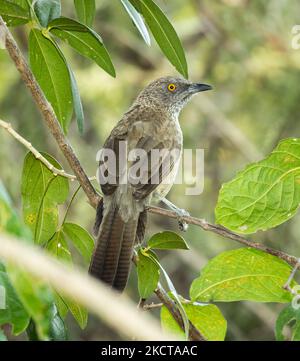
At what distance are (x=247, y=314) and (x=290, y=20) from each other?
3.32 m

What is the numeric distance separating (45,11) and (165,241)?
1228 millimetres

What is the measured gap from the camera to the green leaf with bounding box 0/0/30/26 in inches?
124

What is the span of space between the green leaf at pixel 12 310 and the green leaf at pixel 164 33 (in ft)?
4.92

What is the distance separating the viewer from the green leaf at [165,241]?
328 centimetres

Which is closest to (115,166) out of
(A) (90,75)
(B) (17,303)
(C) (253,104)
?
(B) (17,303)

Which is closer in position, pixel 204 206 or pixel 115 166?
pixel 115 166

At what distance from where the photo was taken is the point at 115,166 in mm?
4051

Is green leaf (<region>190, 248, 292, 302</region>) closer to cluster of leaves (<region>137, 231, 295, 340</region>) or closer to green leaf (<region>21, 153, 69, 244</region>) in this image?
cluster of leaves (<region>137, 231, 295, 340</region>)

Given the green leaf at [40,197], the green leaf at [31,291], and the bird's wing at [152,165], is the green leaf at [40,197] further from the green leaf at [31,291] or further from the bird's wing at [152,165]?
the green leaf at [31,291]

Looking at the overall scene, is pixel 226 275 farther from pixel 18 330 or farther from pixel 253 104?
pixel 253 104

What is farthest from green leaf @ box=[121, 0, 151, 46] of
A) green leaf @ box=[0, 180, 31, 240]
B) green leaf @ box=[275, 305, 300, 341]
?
green leaf @ box=[0, 180, 31, 240]

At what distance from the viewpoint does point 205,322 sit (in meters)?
3.22

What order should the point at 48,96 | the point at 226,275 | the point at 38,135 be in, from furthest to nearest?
the point at 38,135 < the point at 48,96 < the point at 226,275

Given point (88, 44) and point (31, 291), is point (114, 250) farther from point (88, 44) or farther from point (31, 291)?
point (31, 291)
